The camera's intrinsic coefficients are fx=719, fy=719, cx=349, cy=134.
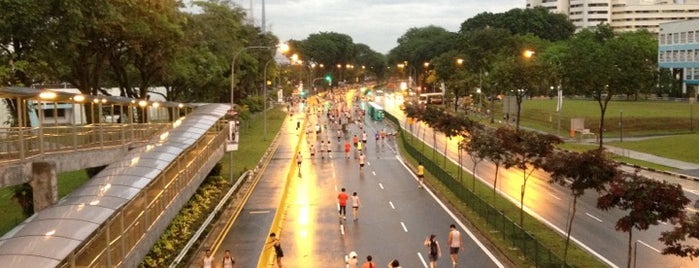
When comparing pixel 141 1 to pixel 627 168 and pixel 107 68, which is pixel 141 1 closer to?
pixel 107 68

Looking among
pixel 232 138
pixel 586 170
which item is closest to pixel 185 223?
pixel 232 138

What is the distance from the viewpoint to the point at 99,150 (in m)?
26.1

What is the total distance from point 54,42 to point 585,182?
21983 millimetres

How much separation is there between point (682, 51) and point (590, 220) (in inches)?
3406

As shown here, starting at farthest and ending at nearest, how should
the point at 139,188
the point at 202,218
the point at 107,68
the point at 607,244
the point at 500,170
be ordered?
the point at 107,68, the point at 500,170, the point at 202,218, the point at 607,244, the point at 139,188

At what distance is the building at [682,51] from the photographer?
102 meters

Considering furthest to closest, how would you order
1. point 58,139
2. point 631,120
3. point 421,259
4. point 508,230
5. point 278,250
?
1. point 631,120
2. point 508,230
3. point 421,259
4. point 58,139
5. point 278,250

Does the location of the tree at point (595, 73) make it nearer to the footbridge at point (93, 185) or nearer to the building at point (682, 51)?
the footbridge at point (93, 185)

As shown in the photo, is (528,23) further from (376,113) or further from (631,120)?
(631,120)

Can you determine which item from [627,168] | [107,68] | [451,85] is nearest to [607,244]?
[627,168]

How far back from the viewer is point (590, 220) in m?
28.7

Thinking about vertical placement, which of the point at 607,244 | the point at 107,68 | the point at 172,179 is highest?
the point at 107,68

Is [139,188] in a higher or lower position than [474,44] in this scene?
lower

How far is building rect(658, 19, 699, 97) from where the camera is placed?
102 metres
